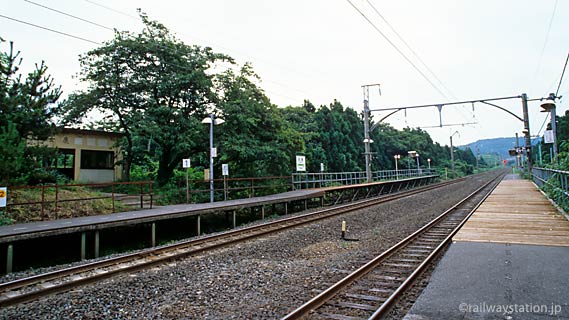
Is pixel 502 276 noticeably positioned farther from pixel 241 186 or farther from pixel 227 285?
pixel 241 186

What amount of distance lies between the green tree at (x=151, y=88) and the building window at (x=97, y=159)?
302cm

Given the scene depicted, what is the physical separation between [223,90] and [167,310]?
16.2m

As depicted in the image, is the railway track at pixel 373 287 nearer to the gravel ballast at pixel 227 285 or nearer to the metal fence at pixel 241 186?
the gravel ballast at pixel 227 285

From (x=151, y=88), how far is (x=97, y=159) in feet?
21.4

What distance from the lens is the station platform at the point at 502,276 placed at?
4.19 m

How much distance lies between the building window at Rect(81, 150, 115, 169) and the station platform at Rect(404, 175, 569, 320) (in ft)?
64.6

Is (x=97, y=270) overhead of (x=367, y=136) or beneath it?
beneath

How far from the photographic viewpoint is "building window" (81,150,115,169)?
20500 mm

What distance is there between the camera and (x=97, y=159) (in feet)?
69.7

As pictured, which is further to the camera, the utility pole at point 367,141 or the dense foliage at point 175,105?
the utility pole at point 367,141

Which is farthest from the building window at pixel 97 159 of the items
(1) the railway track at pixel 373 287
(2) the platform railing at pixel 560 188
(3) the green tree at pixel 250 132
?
(2) the platform railing at pixel 560 188

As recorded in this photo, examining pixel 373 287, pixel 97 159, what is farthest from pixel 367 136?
pixel 373 287

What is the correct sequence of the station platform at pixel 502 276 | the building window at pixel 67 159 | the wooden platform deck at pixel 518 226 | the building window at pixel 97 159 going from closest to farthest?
the station platform at pixel 502 276 < the wooden platform deck at pixel 518 226 < the building window at pixel 67 159 < the building window at pixel 97 159

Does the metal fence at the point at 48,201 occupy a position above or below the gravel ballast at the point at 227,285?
above
